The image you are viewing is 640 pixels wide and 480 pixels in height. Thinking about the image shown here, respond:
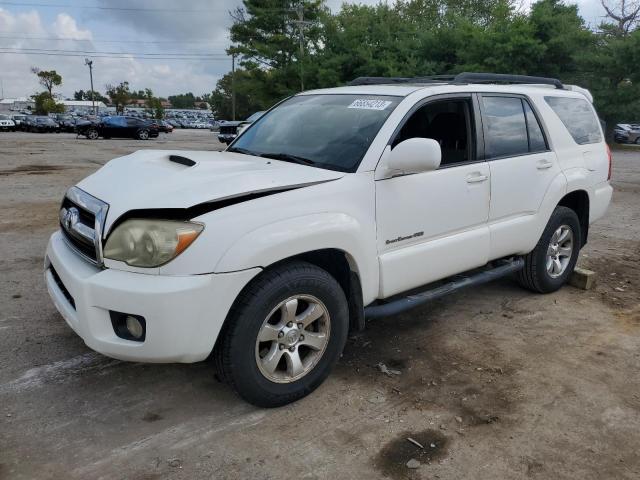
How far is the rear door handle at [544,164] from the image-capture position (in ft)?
14.3

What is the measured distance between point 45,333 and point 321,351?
2.12 m

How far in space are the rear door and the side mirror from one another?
1.02m

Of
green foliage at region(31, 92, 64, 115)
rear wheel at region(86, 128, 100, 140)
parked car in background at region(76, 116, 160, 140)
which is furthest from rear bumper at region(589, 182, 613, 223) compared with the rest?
green foliage at region(31, 92, 64, 115)

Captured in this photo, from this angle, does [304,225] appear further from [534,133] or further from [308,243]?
[534,133]

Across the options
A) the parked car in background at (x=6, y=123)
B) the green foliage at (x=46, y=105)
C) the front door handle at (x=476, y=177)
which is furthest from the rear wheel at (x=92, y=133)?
the green foliage at (x=46, y=105)

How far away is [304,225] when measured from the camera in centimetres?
283

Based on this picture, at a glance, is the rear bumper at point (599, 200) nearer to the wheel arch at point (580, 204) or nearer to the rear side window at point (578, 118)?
the wheel arch at point (580, 204)

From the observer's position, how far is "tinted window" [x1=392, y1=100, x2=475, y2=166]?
3801 millimetres

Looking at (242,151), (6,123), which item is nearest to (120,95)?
(6,123)

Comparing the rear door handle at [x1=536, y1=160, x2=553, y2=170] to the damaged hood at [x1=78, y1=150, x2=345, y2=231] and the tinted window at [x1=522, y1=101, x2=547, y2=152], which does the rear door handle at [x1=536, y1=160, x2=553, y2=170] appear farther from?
the damaged hood at [x1=78, y1=150, x2=345, y2=231]

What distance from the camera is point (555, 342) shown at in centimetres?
393

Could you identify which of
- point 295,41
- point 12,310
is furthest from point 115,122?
point 12,310

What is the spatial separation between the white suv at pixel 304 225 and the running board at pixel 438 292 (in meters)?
0.01

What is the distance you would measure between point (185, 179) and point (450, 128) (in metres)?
2.06
